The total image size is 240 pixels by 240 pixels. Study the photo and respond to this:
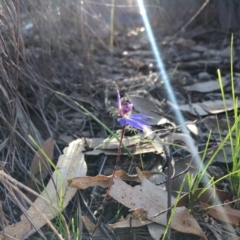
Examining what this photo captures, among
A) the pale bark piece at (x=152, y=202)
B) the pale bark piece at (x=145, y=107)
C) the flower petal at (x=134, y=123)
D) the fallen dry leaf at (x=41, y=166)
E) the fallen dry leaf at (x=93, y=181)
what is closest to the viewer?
the flower petal at (x=134, y=123)

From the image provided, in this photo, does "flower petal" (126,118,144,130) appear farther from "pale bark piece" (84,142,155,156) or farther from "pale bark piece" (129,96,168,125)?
"pale bark piece" (129,96,168,125)

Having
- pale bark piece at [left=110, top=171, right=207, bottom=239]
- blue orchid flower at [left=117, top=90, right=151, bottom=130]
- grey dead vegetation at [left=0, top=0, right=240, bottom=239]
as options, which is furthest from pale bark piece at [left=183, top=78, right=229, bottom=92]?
blue orchid flower at [left=117, top=90, right=151, bottom=130]

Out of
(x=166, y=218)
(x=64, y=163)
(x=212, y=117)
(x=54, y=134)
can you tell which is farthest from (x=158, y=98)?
(x=166, y=218)

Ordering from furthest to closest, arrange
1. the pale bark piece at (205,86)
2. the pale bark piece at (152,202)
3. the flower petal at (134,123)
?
1. the pale bark piece at (205,86)
2. the pale bark piece at (152,202)
3. the flower petal at (134,123)

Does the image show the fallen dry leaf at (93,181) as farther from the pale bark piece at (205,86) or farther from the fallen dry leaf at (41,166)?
the pale bark piece at (205,86)

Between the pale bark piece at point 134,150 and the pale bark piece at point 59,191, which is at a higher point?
the pale bark piece at point 59,191

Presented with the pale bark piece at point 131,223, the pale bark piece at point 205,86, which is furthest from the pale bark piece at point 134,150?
the pale bark piece at point 205,86

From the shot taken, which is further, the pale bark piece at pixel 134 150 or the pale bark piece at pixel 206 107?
the pale bark piece at pixel 206 107

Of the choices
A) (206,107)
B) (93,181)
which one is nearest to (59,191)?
(93,181)

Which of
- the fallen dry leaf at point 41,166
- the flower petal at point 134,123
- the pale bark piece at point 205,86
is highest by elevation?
the flower petal at point 134,123
